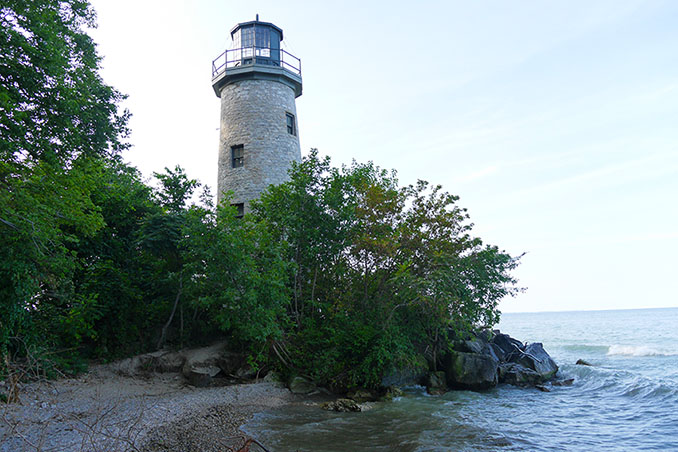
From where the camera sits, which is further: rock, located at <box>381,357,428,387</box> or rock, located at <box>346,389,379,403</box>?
rock, located at <box>381,357,428,387</box>

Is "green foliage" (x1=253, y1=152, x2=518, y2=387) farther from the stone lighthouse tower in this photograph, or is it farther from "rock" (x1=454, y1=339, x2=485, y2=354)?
the stone lighthouse tower

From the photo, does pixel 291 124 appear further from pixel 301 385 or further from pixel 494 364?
pixel 494 364

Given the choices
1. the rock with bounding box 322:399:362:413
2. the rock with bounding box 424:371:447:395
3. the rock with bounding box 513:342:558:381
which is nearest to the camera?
the rock with bounding box 322:399:362:413

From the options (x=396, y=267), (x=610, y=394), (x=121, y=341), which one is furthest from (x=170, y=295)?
(x=610, y=394)

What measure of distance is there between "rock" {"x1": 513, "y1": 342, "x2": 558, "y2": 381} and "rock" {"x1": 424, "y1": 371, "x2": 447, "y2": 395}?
408 centimetres

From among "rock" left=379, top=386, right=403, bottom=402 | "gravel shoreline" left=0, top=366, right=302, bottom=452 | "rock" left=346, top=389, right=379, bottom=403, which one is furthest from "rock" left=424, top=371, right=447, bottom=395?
"gravel shoreline" left=0, top=366, right=302, bottom=452

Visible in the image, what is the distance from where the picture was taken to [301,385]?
1248 centimetres

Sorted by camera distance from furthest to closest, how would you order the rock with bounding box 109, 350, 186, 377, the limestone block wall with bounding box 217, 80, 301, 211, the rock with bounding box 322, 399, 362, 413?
the limestone block wall with bounding box 217, 80, 301, 211
the rock with bounding box 109, 350, 186, 377
the rock with bounding box 322, 399, 362, 413

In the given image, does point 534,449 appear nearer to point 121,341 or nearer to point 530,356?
point 530,356

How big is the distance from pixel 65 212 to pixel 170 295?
5258mm

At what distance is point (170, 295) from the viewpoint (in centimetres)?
1398

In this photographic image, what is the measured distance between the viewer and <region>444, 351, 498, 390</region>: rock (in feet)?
45.5

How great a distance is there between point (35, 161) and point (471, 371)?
13268 millimetres

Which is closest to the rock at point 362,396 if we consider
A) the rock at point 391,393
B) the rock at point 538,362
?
the rock at point 391,393
